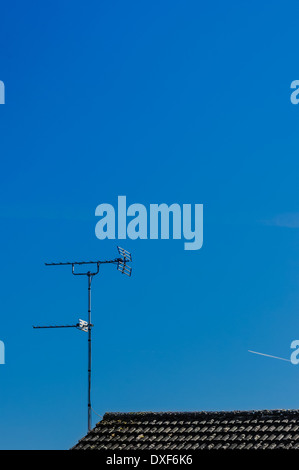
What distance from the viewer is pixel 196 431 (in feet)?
55.7

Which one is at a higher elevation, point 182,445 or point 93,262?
point 93,262

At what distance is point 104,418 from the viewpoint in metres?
18.5

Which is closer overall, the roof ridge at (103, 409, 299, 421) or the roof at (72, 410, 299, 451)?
the roof at (72, 410, 299, 451)

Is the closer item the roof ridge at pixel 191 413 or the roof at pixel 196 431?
the roof at pixel 196 431

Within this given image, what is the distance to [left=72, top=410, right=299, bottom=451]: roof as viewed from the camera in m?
16.3

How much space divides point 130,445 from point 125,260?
665cm

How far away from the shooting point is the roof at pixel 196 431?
16.3 meters

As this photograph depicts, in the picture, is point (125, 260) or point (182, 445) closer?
point (182, 445)
